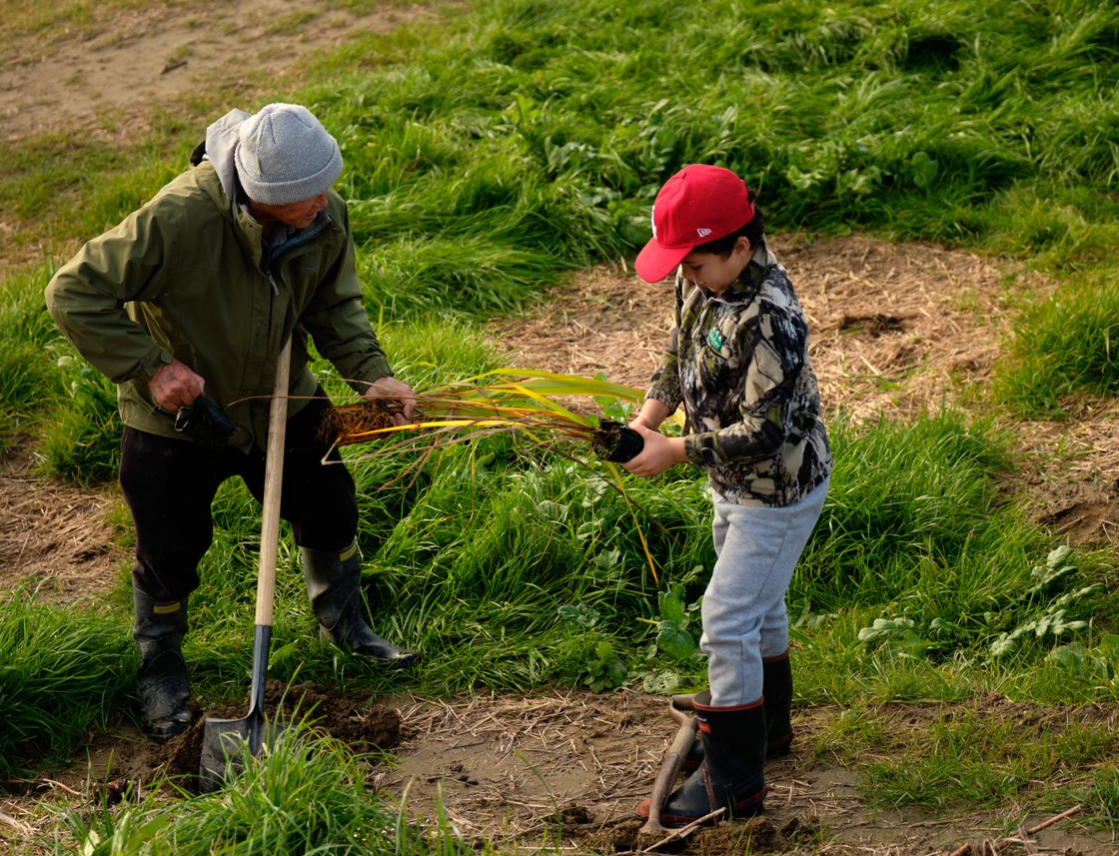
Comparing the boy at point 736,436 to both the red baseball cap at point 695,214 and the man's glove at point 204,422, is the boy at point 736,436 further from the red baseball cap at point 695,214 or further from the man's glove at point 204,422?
the man's glove at point 204,422

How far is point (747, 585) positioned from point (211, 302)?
1.72 metres

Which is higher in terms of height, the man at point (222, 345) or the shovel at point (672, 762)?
the man at point (222, 345)

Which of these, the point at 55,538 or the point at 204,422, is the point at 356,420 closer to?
the point at 204,422

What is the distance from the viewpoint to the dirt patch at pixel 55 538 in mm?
4785

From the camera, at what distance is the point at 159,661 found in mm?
4078

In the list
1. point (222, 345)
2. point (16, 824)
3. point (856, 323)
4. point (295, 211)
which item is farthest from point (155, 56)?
point (16, 824)

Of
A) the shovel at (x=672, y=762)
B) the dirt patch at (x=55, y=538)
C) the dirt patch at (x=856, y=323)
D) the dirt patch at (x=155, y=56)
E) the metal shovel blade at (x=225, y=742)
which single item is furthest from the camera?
the dirt patch at (x=155, y=56)

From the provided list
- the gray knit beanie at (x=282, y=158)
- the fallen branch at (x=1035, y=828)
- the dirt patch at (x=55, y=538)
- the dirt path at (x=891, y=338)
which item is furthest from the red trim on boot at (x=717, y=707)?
the dirt patch at (x=55, y=538)

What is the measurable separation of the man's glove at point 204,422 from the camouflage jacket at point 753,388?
1.33m

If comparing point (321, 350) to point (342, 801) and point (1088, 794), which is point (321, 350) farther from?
point (1088, 794)

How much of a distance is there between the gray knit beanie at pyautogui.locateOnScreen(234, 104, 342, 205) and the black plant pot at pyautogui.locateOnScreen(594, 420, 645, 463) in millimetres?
1024

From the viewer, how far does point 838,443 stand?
16.3 ft

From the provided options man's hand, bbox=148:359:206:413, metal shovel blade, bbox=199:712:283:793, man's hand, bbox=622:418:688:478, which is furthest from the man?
man's hand, bbox=622:418:688:478

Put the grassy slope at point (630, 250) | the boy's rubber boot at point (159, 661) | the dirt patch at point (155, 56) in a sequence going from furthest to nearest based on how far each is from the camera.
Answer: the dirt patch at point (155, 56) < the grassy slope at point (630, 250) < the boy's rubber boot at point (159, 661)
